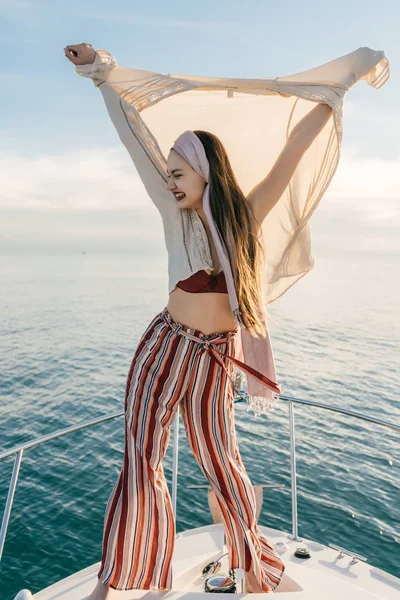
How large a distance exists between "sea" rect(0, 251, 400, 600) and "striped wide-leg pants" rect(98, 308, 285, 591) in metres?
0.41

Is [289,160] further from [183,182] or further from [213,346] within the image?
[213,346]

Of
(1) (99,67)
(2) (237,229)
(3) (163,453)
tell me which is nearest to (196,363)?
(3) (163,453)

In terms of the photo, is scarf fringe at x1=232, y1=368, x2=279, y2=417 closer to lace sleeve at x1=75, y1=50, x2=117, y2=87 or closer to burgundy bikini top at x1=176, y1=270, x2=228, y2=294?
burgundy bikini top at x1=176, y1=270, x2=228, y2=294

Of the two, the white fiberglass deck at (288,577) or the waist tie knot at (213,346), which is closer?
the waist tie knot at (213,346)

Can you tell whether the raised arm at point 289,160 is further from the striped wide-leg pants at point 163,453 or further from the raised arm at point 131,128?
the striped wide-leg pants at point 163,453

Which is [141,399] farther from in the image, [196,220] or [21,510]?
[21,510]

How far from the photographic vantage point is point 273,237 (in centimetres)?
200

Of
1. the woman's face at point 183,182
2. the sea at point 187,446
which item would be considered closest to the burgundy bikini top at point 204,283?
the woman's face at point 183,182

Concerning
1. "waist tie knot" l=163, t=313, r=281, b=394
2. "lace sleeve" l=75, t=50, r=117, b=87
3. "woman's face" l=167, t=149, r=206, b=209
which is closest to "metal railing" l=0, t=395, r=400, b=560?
"waist tie knot" l=163, t=313, r=281, b=394

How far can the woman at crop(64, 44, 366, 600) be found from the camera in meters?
1.75

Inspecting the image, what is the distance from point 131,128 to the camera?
177 centimetres

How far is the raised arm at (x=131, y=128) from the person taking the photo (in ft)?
5.79

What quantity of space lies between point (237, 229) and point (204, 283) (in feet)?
0.68

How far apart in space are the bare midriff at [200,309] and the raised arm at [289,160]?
0.33 m
